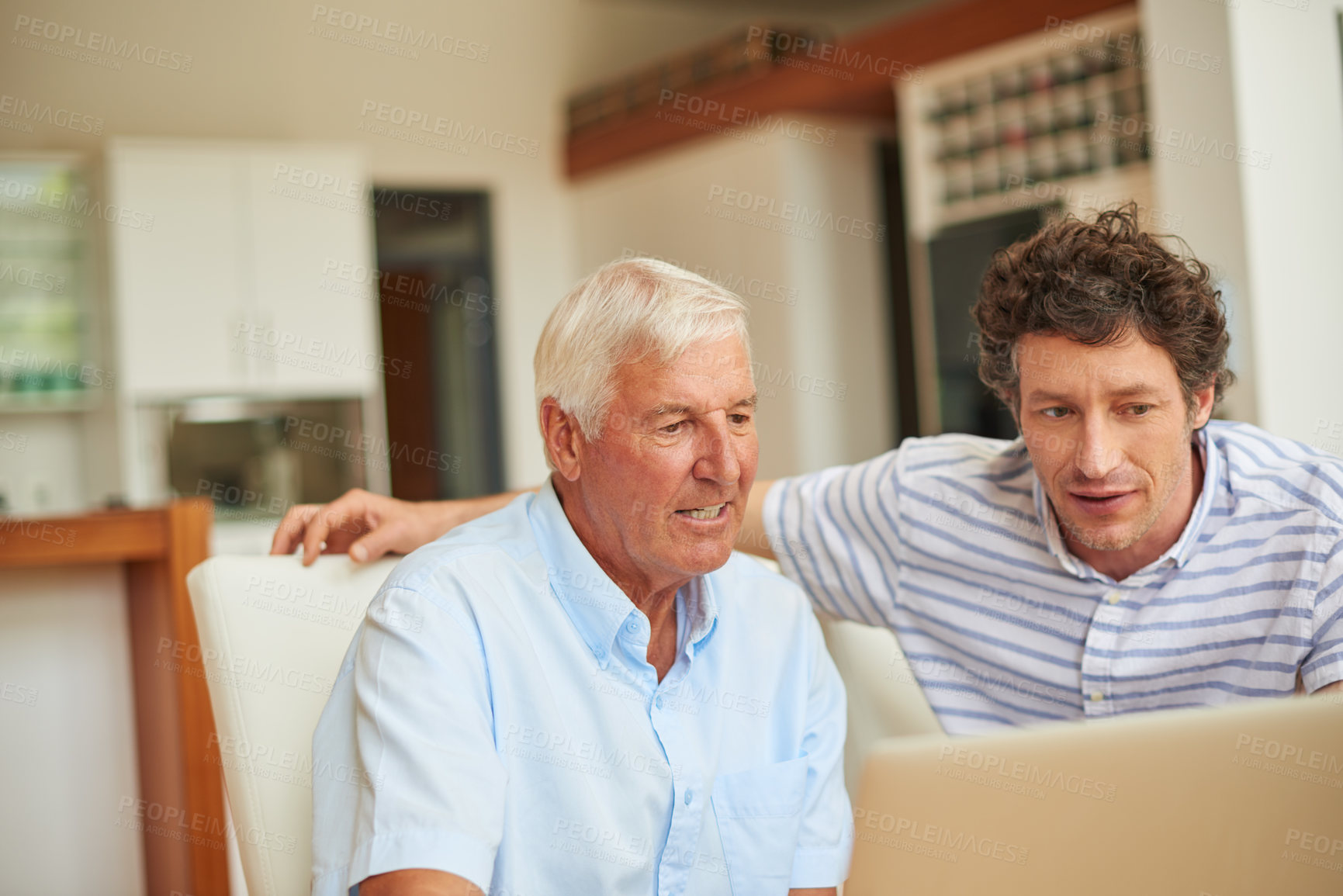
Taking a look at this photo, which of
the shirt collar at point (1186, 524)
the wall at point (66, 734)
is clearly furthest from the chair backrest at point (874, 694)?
the wall at point (66, 734)

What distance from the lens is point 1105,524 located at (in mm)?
1446

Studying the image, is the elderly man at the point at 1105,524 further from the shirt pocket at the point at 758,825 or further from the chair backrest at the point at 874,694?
the shirt pocket at the point at 758,825

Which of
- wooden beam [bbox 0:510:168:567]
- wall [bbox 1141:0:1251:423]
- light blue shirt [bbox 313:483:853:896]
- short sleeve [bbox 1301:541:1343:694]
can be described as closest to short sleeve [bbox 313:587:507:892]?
light blue shirt [bbox 313:483:853:896]

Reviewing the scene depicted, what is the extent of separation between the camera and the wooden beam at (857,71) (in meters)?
3.86

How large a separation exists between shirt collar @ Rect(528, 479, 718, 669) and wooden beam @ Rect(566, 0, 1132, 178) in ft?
9.71

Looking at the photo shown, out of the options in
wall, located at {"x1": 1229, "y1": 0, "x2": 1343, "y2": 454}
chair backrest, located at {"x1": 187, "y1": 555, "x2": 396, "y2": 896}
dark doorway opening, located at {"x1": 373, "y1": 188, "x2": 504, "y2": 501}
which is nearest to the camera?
chair backrest, located at {"x1": 187, "y1": 555, "x2": 396, "y2": 896}

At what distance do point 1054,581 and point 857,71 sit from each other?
326 centimetres

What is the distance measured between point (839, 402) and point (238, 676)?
386 cm

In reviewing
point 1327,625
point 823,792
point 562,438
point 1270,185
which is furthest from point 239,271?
point 1327,625

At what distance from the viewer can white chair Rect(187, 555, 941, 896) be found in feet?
4.39

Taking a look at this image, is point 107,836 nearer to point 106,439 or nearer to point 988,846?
point 988,846

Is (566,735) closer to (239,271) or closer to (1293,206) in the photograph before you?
(1293,206)

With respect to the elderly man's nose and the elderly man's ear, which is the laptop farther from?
the elderly man's ear

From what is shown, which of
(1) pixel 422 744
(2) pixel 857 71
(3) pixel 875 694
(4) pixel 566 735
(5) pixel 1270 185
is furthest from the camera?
(2) pixel 857 71
